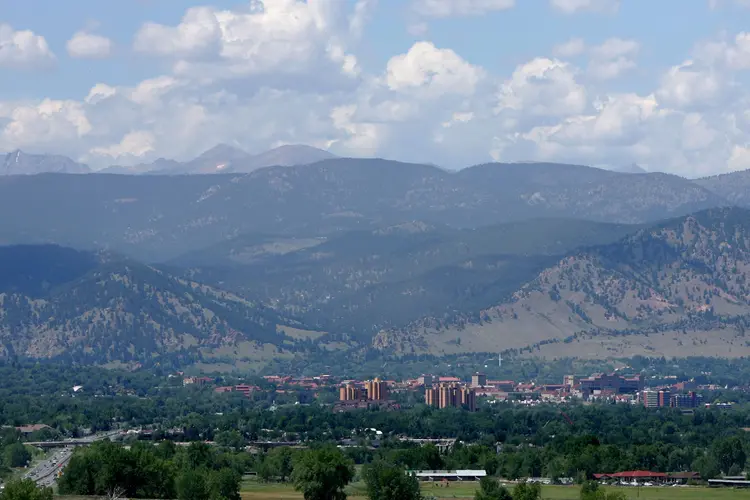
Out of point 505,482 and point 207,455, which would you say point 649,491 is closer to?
point 505,482

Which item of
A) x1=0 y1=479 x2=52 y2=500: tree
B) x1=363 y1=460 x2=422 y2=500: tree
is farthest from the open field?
x1=0 y1=479 x2=52 y2=500: tree

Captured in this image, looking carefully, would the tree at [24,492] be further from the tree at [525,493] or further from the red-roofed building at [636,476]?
the red-roofed building at [636,476]

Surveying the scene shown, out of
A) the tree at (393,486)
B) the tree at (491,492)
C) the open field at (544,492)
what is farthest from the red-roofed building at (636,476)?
the tree at (393,486)

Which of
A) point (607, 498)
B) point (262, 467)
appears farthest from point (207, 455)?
point (607, 498)

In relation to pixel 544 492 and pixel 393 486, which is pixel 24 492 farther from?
pixel 544 492

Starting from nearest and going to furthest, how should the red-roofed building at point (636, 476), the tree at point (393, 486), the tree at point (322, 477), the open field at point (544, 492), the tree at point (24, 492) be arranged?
the tree at point (24, 492), the tree at point (393, 486), the tree at point (322, 477), the open field at point (544, 492), the red-roofed building at point (636, 476)

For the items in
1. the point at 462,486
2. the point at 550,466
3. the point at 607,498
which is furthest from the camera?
the point at 550,466
